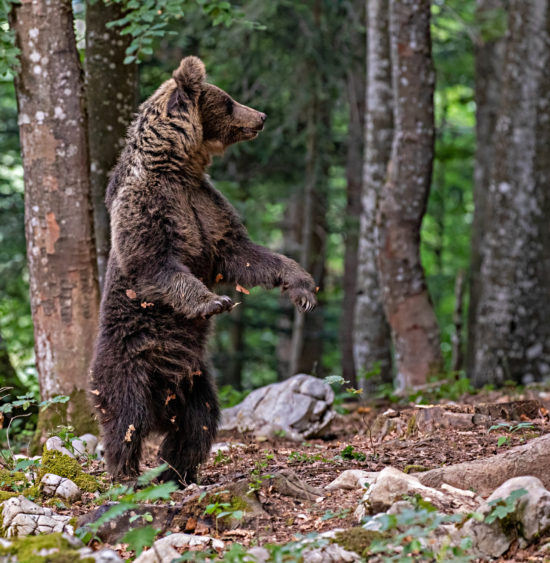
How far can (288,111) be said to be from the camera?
48.4ft

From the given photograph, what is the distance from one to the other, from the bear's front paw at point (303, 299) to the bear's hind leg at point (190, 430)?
885 mm

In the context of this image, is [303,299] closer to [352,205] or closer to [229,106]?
[229,106]

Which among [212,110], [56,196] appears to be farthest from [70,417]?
[212,110]

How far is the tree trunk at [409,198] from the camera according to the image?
9477 mm

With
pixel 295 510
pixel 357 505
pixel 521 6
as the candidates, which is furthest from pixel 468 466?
pixel 521 6

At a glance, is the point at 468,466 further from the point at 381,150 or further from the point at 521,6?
the point at 521,6

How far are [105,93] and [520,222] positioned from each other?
5.91 meters

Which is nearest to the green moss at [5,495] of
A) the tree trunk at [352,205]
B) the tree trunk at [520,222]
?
the tree trunk at [520,222]

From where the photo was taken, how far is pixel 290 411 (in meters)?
7.74

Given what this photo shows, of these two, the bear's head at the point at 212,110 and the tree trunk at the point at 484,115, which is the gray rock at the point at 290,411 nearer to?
the bear's head at the point at 212,110

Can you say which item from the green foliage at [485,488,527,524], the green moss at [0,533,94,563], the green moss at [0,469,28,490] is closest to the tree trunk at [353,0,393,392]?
the green moss at [0,469,28,490]

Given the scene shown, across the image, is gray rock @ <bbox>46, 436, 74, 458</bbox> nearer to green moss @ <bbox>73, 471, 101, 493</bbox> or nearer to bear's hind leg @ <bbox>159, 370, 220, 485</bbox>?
green moss @ <bbox>73, 471, 101, 493</bbox>

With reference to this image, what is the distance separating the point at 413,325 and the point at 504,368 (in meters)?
1.64

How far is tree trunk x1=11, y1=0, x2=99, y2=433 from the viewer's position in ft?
23.5
